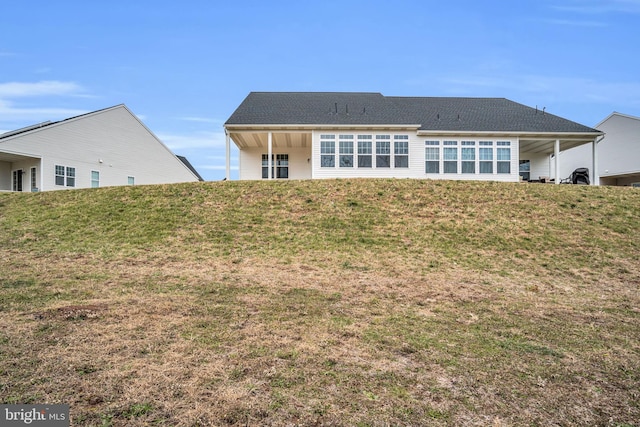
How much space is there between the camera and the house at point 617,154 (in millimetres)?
27688

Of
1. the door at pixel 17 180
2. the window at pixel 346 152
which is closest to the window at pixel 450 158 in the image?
the window at pixel 346 152

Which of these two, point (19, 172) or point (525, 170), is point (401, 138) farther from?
point (19, 172)

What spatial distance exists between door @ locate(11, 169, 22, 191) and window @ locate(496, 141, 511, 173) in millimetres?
27707

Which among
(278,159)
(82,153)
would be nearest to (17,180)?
(82,153)

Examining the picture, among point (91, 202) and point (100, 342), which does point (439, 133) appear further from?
point (100, 342)

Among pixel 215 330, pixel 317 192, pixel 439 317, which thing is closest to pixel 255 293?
pixel 215 330

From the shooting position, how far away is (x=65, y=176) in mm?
22250

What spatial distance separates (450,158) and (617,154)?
1825 cm

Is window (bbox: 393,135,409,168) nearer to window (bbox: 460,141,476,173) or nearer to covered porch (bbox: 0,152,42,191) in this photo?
window (bbox: 460,141,476,173)

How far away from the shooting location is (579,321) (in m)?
5.88

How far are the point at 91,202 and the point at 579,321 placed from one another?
50.6ft

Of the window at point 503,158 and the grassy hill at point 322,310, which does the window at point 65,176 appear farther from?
the window at point 503,158

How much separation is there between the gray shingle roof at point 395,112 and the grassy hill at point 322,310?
7.14 m

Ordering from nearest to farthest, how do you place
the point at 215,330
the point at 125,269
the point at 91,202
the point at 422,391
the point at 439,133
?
the point at 422,391 → the point at 215,330 → the point at 125,269 → the point at 91,202 → the point at 439,133
